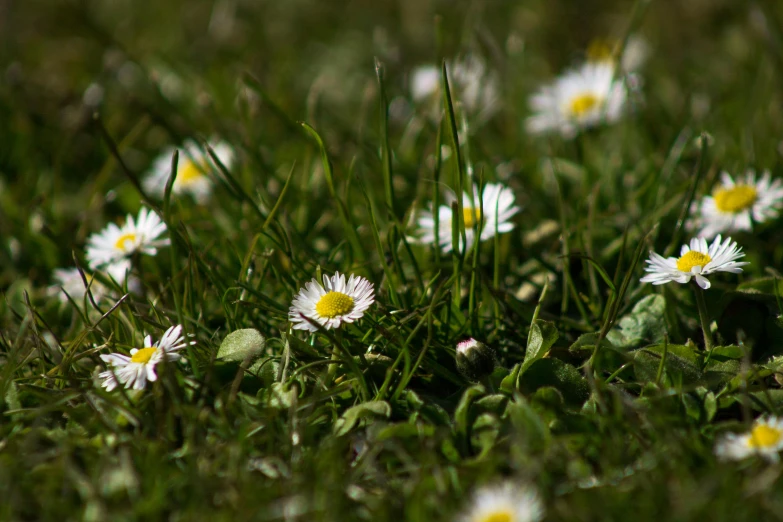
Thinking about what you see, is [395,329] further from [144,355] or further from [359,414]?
[144,355]

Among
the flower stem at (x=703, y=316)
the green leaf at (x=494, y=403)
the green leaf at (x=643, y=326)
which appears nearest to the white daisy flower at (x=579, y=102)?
the green leaf at (x=643, y=326)

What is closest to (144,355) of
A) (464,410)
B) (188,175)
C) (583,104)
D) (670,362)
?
(464,410)

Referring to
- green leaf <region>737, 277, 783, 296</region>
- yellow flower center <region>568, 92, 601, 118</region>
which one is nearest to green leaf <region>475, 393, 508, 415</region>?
green leaf <region>737, 277, 783, 296</region>

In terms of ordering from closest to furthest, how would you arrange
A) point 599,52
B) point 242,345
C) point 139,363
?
point 139,363
point 242,345
point 599,52

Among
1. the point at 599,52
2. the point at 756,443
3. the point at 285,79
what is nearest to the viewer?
the point at 756,443

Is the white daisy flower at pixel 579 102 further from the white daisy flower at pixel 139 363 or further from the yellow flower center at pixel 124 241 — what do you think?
the white daisy flower at pixel 139 363
